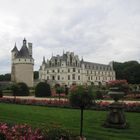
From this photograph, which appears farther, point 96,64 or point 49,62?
point 96,64

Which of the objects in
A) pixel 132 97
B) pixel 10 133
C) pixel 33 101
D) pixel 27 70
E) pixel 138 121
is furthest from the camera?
pixel 27 70

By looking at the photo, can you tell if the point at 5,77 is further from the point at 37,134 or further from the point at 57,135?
the point at 57,135

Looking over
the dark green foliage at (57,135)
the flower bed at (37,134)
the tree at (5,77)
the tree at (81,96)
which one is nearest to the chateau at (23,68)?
the tree at (5,77)

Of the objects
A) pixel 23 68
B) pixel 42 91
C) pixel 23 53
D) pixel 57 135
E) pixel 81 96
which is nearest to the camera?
pixel 57 135

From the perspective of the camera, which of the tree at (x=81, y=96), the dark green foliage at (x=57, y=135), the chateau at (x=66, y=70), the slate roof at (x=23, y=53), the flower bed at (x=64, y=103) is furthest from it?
the chateau at (x=66, y=70)

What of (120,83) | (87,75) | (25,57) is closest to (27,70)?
(25,57)

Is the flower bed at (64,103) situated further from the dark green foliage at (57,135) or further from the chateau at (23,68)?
the chateau at (23,68)

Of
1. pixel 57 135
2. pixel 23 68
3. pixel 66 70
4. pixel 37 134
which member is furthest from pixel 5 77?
pixel 57 135

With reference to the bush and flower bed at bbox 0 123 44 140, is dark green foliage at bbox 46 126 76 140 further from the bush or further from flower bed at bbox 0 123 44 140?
the bush

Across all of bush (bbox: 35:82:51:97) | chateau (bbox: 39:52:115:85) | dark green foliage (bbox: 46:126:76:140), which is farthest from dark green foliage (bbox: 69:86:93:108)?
chateau (bbox: 39:52:115:85)

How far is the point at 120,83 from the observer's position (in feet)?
41.7

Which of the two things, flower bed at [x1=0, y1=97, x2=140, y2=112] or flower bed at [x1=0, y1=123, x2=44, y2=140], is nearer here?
flower bed at [x1=0, y1=123, x2=44, y2=140]

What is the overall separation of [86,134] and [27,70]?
4441 cm

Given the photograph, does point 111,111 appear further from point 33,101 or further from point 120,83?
point 33,101
